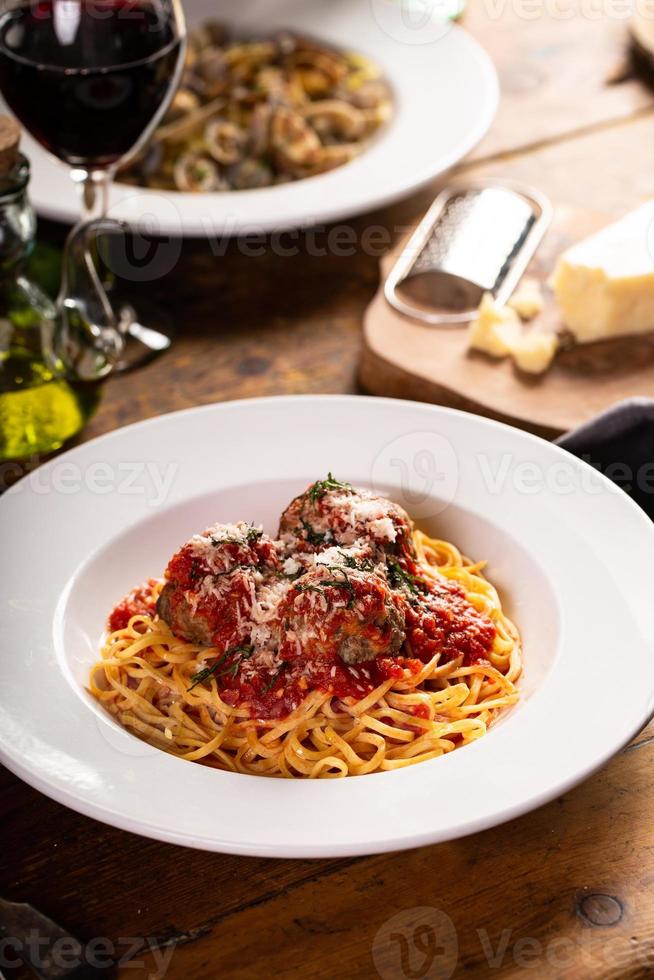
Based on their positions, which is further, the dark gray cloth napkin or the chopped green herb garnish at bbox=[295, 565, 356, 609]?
the dark gray cloth napkin

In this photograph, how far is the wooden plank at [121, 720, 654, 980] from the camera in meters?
1.92

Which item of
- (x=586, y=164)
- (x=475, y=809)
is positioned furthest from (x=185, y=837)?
(x=586, y=164)

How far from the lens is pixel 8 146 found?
9.20ft

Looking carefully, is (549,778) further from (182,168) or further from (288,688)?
(182,168)

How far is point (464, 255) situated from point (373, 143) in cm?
82

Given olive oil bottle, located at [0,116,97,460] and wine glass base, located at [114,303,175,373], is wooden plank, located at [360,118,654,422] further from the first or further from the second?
olive oil bottle, located at [0,116,97,460]

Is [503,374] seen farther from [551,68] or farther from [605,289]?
[551,68]

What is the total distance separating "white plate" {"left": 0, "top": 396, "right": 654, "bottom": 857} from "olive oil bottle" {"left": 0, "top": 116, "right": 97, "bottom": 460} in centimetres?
50

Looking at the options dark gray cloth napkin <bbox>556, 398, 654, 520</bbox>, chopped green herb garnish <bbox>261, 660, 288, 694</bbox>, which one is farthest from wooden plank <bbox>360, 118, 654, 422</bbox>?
chopped green herb garnish <bbox>261, 660, 288, 694</bbox>

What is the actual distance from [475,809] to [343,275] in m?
2.37

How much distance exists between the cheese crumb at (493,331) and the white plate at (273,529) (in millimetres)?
621

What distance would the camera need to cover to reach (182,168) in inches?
155

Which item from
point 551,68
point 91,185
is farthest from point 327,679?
point 551,68

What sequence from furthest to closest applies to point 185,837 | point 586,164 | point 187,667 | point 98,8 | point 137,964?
point 586,164 < point 98,8 < point 187,667 < point 137,964 < point 185,837
